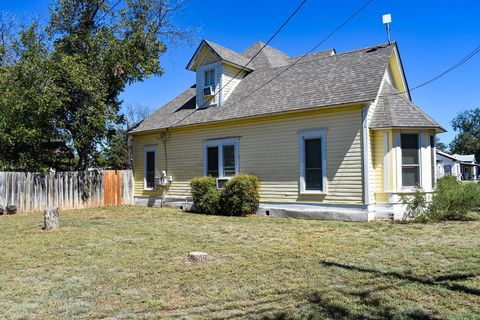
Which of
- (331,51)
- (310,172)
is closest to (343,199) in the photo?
(310,172)

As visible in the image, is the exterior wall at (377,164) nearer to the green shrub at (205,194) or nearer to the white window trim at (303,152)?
the white window trim at (303,152)

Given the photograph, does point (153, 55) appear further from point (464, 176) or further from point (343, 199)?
point (464, 176)

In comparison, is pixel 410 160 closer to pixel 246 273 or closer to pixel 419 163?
pixel 419 163

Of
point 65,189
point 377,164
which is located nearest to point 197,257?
point 377,164

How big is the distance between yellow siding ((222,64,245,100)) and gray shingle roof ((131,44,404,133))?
221mm

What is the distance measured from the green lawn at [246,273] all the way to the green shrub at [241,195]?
315 centimetres

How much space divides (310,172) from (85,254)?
765 cm

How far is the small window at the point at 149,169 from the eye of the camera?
1772cm

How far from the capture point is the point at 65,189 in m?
16.0

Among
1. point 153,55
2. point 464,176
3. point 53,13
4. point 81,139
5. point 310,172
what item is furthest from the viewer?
point 464,176

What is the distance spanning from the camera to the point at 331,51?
18188mm

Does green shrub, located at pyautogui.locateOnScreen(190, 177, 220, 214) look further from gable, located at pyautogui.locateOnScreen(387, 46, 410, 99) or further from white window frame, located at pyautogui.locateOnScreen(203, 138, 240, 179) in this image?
gable, located at pyautogui.locateOnScreen(387, 46, 410, 99)

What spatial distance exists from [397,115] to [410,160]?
4.79 feet

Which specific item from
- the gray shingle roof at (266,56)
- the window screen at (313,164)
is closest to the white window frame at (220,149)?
the window screen at (313,164)
